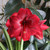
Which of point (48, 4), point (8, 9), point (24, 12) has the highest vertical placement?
point (24, 12)

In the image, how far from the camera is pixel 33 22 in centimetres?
40

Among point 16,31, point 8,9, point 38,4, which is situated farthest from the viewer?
point 38,4

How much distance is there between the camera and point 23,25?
1.34 ft

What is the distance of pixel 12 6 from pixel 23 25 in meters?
0.41

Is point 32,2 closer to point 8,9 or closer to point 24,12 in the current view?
point 8,9

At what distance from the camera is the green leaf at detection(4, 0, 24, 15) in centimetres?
76

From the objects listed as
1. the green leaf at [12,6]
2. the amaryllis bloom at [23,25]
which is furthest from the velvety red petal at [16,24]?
the green leaf at [12,6]

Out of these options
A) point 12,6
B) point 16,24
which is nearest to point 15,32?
point 16,24

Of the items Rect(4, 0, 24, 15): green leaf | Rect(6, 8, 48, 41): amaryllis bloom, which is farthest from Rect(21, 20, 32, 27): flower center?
Rect(4, 0, 24, 15): green leaf

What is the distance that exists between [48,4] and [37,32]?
2.85 feet

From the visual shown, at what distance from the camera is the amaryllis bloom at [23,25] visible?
385mm

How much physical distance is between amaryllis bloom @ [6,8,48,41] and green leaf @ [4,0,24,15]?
367mm

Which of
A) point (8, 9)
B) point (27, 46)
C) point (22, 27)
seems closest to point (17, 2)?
point (8, 9)

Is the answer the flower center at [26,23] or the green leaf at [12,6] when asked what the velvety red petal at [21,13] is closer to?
the flower center at [26,23]
